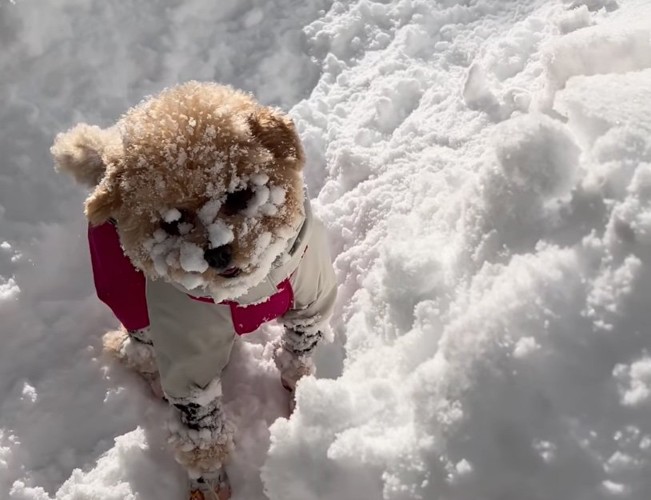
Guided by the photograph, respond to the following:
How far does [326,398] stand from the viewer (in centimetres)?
132

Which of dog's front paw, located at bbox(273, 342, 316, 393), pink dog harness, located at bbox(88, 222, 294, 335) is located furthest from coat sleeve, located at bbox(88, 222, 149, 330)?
dog's front paw, located at bbox(273, 342, 316, 393)

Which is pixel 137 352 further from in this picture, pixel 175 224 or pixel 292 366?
pixel 175 224

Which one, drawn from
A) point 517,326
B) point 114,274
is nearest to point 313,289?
point 114,274

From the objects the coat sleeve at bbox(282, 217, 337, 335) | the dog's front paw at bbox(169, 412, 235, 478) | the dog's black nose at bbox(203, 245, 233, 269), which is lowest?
the dog's front paw at bbox(169, 412, 235, 478)

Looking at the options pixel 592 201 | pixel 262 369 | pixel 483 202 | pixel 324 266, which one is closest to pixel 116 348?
pixel 262 369

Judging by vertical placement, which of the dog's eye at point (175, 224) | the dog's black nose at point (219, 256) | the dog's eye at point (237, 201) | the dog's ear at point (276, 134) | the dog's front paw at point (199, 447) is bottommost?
the dog's front paw at point (199, 447)

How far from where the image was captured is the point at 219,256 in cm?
124

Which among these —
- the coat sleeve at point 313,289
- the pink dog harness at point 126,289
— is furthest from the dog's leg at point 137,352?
the coat sleeve at point 313,289

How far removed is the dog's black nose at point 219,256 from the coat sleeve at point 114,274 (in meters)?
0.37

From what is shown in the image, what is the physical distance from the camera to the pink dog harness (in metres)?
1.51

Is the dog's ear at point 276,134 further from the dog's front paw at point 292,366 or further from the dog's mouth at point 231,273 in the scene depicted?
the dog's front paw at point 292,366

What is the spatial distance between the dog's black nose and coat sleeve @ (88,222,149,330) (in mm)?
374

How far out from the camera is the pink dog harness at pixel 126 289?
4.95 feet

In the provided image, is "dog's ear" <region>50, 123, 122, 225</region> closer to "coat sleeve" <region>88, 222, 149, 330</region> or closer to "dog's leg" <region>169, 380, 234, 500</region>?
"coat sleeve" <region>88, 222, 149, 330</region>
